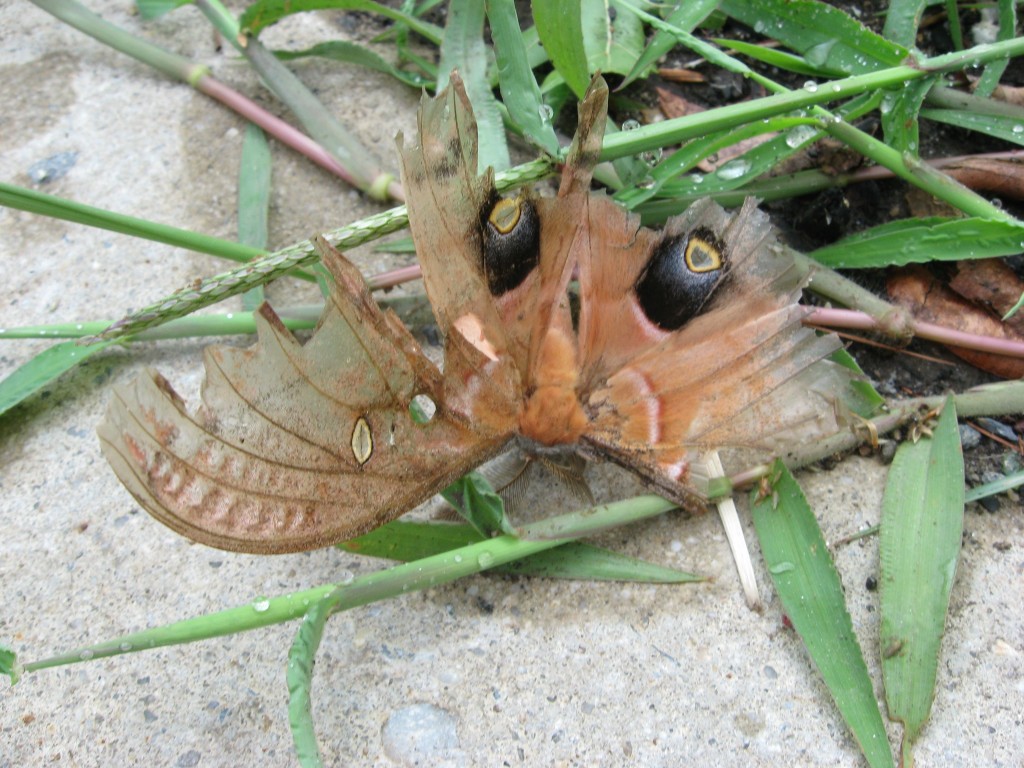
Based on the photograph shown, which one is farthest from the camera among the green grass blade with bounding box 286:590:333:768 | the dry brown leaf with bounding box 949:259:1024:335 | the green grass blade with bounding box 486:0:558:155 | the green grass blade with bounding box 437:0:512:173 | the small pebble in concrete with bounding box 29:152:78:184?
the small pebble in concrete with bounding box 29:152:78:184

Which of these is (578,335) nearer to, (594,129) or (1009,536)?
(594,129)

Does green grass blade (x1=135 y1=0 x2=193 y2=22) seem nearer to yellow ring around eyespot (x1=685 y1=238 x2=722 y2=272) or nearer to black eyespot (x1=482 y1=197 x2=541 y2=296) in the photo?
black eyespot (x1=482 y1=197 x2=541 y2=296)

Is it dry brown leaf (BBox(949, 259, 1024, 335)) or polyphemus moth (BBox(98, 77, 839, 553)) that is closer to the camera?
polyphemus moth (BBox(98, 77, 839, 553))

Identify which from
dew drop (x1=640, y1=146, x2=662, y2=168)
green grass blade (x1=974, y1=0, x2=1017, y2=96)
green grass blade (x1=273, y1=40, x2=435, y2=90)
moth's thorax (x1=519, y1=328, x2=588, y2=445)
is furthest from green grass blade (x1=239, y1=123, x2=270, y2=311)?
green grass blade (x1=974, y1=0, x2=1017, y2=96)

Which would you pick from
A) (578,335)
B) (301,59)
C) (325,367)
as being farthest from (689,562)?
(301,59)

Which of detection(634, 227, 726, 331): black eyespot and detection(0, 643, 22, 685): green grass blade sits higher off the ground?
detection(634, 227, 726, 331): black eyespot

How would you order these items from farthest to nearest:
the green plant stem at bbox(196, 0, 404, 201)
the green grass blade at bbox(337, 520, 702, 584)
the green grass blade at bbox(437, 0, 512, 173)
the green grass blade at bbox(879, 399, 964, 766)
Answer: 1. the green plant stem at bbox(196, 0, 404, 201)
2. the green grass blade at bbox(437, 0, 512, 173)
3. the green grass blade at bbox(337, 520, 702, 584)
4. the green grass blade at bbox(879, 399, 964, 766)

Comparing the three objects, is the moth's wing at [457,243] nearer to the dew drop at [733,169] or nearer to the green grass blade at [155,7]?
the dew drop at [733,169]

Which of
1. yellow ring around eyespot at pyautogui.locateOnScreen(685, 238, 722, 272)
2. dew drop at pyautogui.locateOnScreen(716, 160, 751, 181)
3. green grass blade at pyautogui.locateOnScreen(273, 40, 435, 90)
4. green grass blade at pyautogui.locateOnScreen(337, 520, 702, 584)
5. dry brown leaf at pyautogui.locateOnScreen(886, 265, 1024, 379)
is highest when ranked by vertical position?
yellow ring around eyespot at pyautogui.locateOnScreen(685, 238, 722, 272)
